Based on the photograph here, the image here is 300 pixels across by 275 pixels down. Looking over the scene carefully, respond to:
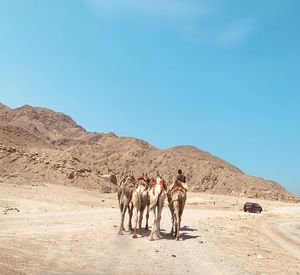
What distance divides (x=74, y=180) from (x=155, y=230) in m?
38.2

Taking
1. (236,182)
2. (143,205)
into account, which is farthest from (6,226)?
(236,182)

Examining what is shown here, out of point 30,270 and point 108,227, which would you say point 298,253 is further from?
Result: point 30,270

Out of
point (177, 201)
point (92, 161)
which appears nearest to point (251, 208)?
point (177, 201)

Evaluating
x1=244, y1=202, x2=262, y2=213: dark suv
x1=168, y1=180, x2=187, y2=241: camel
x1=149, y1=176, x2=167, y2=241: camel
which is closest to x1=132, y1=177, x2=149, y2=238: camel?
x1=149, y1=176, x2=167, y2=241: camel

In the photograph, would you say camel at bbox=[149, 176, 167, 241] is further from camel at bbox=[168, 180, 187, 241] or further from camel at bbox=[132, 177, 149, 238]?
camel at bbox=[168, 180, 187, 241]

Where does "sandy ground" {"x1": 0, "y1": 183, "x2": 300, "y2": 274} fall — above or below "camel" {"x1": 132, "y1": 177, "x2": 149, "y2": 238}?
below

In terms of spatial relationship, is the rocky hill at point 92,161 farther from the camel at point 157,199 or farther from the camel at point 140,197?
the camel at point 157,199

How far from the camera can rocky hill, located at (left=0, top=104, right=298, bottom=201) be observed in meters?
56.2

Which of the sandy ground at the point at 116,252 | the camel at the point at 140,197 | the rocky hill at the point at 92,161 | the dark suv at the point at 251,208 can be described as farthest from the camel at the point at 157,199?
the dark suv at the point at 251,208

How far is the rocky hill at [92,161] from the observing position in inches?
2211

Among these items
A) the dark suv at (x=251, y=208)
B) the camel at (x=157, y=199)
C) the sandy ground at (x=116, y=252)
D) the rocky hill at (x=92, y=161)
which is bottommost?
the sandy ground at (x=116, y=252)

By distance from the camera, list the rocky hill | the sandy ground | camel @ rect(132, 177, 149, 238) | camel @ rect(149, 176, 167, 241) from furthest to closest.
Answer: the rocky hill, camel @ rect(132, 177, 149, 238), camel @ rect(149, 176, 167, 241), the sandy ground

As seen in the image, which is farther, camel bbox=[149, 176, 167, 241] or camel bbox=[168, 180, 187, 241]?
camel bbox=[168, 180, 187, 241]

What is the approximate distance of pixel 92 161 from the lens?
4459 inches
